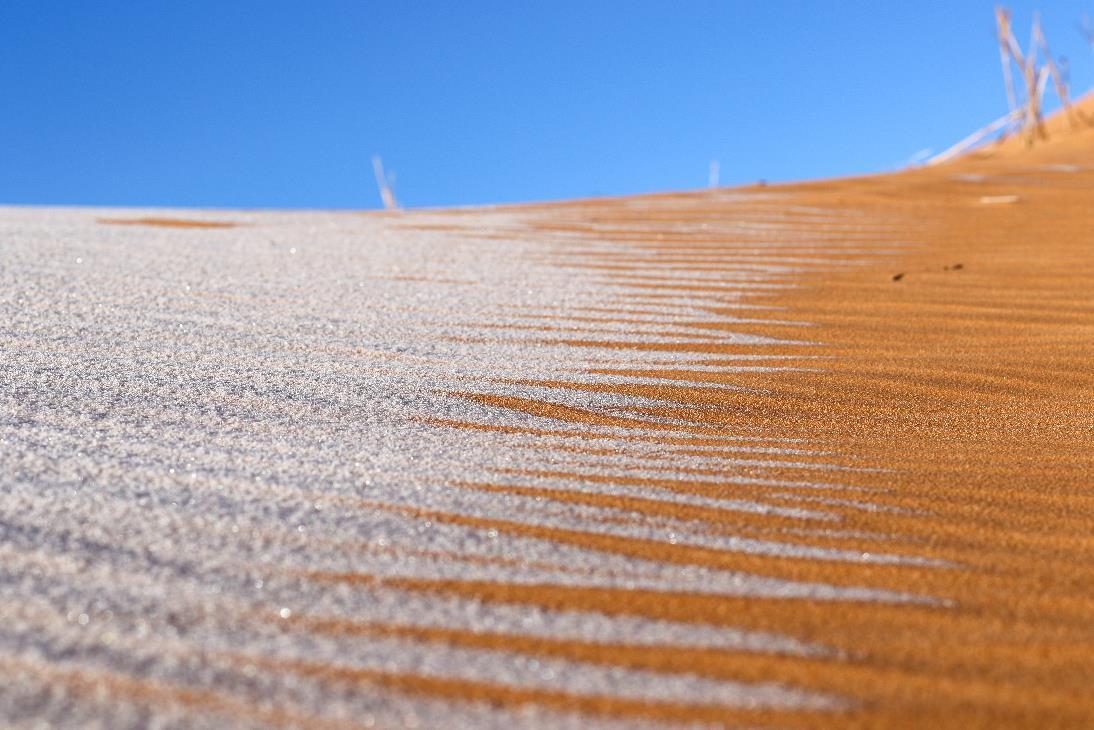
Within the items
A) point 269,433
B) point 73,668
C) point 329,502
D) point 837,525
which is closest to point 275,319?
point 269,433

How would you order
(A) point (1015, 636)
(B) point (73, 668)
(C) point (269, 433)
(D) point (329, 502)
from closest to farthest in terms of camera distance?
(B) point (73, 668), (A) point (1015, 636), (D) point (329, 502), (C) point (269, 433)

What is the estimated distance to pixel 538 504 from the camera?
1869 millimetres

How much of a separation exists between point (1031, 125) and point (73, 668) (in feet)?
44.5

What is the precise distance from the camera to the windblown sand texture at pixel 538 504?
4.08 ft

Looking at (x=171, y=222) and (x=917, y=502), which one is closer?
(x=917, y=502)

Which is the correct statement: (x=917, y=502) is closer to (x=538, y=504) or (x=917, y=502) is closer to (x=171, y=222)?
(x=538, y=504)

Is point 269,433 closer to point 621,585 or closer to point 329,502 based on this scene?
point 329,502

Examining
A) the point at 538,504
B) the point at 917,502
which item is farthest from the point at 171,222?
the point at 917,502

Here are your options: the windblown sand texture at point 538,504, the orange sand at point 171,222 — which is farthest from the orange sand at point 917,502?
the orange sand at point 171,222

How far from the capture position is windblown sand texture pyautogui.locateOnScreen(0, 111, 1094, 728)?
1.24 m

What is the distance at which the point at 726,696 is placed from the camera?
123cm

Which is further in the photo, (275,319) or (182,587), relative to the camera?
(275,319)

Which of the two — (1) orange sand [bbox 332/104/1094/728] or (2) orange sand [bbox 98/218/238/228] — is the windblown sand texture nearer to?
(1) orange sand [bbox 332/104/1094/728]

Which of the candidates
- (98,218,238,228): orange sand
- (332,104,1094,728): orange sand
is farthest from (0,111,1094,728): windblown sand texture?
(98,218,238,228): orange sand
